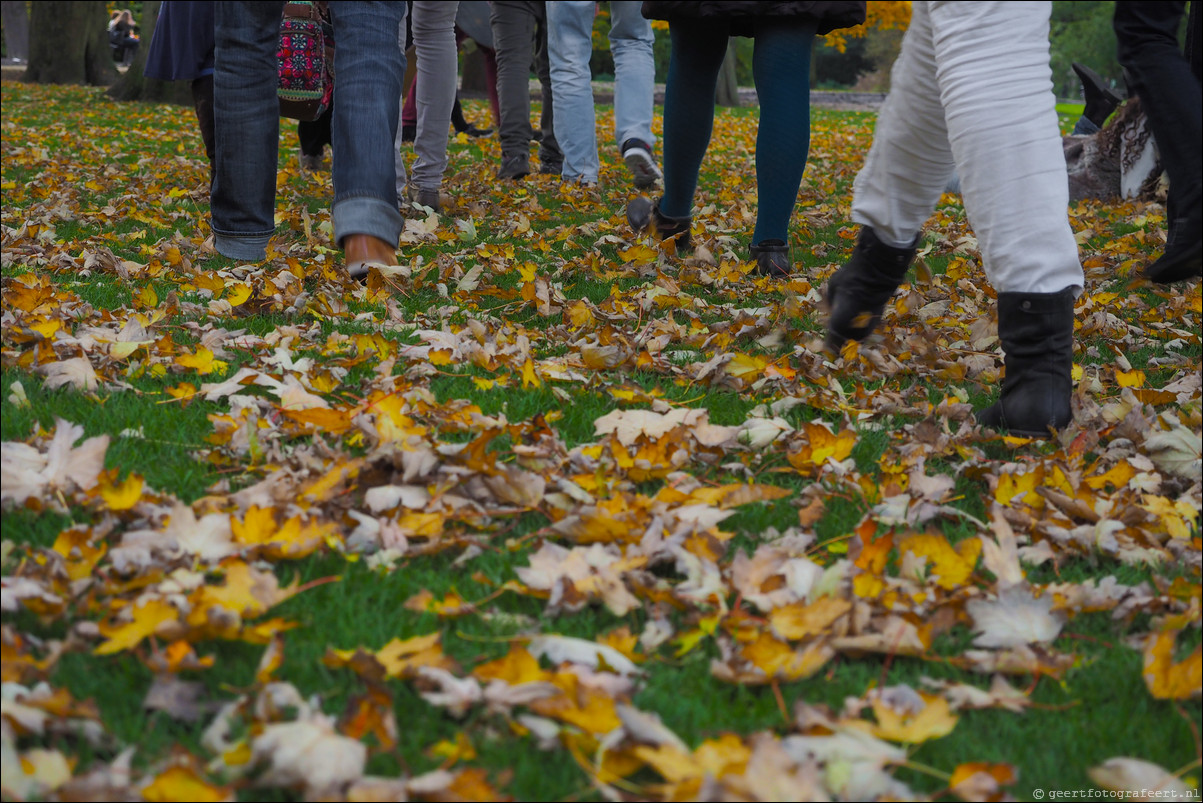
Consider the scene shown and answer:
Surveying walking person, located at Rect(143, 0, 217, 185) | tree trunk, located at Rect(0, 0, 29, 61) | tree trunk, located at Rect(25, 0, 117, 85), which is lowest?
walking person, located at Rect(143, 0, 217, 185)

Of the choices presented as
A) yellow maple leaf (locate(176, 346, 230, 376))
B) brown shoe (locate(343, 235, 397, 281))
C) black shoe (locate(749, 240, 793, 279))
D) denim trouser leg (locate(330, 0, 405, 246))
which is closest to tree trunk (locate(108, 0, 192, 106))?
black shoe (locate(749, 240, 793, 279))

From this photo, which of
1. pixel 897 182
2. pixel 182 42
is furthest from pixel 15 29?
pixel 897 182

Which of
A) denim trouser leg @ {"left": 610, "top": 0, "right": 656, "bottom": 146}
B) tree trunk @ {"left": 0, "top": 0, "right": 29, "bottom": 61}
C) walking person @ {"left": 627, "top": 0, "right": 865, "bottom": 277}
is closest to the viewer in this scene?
walking person @ {"left": 627, "top": 0, "right": 865, "bottom": 277}

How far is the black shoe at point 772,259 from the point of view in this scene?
395cm

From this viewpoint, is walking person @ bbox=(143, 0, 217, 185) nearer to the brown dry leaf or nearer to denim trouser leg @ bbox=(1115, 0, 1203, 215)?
denim trouser leg @ bbox=(1115, 0, 1203, 215)

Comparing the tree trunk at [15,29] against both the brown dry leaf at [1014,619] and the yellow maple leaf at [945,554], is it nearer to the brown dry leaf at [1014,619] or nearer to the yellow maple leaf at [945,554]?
the yellow maple leaf at [945,554]

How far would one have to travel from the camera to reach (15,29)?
3662cm

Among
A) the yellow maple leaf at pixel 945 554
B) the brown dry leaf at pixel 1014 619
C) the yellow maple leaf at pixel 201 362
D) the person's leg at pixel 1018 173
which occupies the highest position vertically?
the person's leg at pixel 1018 173

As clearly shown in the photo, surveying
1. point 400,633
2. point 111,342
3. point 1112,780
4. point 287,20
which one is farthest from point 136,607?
point 287,20

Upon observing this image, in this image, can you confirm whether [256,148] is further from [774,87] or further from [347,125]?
[774,87]

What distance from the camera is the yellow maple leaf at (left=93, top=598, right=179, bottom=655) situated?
4.46ft

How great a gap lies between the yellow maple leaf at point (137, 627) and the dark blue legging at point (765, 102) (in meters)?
2.66

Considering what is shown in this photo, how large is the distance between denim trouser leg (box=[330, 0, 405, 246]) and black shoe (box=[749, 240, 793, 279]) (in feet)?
5.21

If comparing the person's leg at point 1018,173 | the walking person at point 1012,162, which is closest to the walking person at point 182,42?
the walking person at point 1012,162
